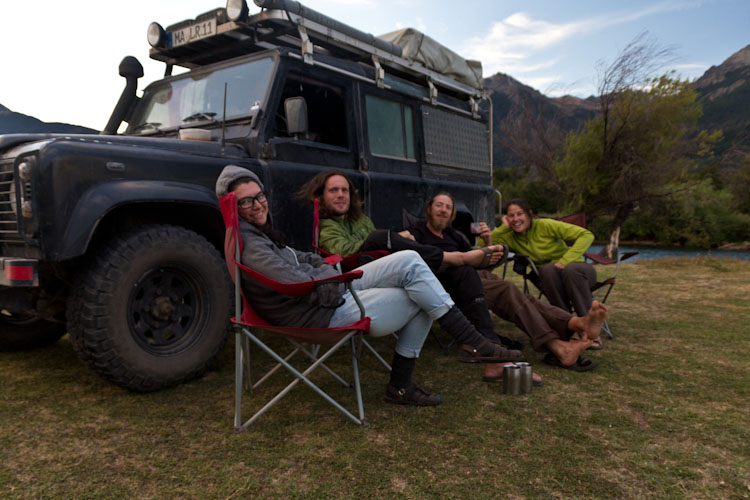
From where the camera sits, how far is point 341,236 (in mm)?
3285

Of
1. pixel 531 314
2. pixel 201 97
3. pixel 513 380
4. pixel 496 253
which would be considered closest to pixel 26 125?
pixel 201 97

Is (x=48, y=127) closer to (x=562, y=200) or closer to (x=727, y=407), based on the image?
(x=727, y=407)

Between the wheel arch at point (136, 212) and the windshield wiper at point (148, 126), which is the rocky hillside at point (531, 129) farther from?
the wheel arch at point (136, 212)

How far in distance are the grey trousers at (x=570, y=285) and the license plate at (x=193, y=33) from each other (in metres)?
Answer: 3.07

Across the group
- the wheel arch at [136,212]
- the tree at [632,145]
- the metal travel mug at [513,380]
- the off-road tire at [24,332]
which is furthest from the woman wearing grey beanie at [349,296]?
the tree at [632,145]

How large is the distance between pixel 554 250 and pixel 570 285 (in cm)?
49

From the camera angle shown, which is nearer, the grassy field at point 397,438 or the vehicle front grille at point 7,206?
the grassy field at point 397,438

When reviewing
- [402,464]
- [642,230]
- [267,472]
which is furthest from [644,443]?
[642,230]

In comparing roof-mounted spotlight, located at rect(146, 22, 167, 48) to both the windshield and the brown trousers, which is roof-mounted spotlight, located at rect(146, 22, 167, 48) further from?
the brown trousers

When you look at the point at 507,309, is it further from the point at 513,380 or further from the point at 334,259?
the point at 334,259

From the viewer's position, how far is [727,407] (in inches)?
102

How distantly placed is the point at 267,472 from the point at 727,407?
2312mm

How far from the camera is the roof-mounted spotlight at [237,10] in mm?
3416

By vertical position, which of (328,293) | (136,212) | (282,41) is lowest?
(328,293)
